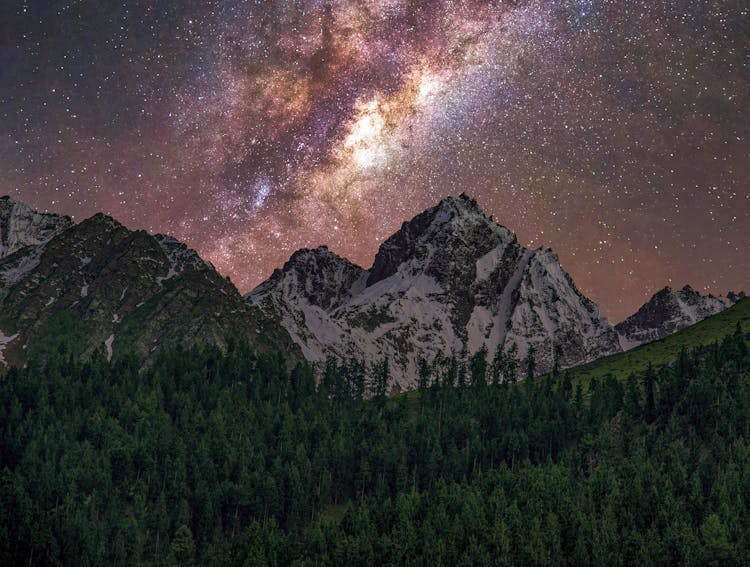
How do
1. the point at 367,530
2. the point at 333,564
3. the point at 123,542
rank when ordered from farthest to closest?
the point at 123,542 → the point at 367,530 → the point at 333,564

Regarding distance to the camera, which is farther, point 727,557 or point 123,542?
point 123,542

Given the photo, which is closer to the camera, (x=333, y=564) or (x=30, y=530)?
(x=333, y=564)

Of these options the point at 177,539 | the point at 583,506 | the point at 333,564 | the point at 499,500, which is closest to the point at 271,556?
the point at 333,564

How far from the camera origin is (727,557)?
156500 mm

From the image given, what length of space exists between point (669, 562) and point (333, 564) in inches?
2535

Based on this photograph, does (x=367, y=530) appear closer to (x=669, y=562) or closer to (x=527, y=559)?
(x=527, y=559)

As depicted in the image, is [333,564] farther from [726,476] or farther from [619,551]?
[726,476]

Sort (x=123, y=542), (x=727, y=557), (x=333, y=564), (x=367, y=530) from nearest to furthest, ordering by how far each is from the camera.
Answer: (x=727, y=557) < (x=333, y=564) < (x=367, y=530) < (x=123, y=542)

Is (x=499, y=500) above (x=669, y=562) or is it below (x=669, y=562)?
above

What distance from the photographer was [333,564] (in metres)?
173

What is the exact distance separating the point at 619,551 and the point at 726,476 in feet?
128

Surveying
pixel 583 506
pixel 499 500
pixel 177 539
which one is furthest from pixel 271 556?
pixel 583 506

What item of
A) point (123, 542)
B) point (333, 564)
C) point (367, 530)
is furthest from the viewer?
point (123, 542)

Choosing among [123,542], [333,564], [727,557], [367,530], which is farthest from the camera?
[123,542]
